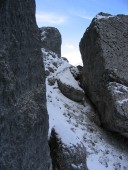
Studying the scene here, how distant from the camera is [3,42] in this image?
383 centimetres

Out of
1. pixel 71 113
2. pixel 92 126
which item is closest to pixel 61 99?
pixel 71 113

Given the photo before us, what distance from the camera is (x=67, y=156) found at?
6062 millimetres

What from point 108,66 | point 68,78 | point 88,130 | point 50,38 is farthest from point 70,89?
point 50,38

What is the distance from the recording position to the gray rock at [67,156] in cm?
603

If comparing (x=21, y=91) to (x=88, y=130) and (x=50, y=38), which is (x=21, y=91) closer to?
(x=88, y=130)

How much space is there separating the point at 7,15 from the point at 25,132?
1.55m

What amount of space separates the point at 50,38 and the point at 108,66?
714cm

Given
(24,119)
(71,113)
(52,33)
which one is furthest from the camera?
(52,33)

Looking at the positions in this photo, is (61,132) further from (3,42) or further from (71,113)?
(71,113)

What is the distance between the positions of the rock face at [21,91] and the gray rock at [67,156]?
1.21m

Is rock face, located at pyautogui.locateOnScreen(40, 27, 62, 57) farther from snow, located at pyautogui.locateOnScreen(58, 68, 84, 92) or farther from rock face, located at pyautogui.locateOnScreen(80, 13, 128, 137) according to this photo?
rock face, located at pyautogui.locateOnScreen(80, 13, 128, 137)

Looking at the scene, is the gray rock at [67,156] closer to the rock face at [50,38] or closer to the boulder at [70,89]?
the boulder at [70,89]

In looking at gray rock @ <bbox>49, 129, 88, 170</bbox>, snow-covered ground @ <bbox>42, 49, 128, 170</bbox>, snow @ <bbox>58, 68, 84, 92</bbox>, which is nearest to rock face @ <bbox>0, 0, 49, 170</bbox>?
gray rock @ <bbox>49, 129, 88, 170</bbox>

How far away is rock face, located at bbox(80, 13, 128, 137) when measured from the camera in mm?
9906
